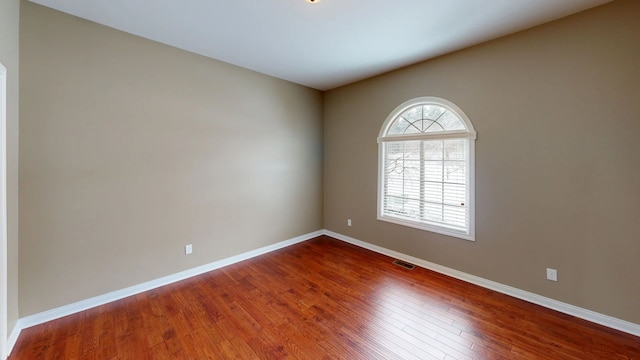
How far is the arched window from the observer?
3.09 meters

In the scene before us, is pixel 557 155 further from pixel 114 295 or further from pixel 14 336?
pixel 14 336

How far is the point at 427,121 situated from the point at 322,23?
1.92 meters

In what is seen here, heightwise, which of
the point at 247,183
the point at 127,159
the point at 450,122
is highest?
the point at 450,122

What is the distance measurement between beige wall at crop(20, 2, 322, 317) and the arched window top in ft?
6.39

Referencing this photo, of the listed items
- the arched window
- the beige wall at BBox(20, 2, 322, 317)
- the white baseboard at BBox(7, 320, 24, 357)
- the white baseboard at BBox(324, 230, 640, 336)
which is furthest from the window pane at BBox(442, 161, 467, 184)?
the white baseboard at BBox(7, 320, 24, 357)

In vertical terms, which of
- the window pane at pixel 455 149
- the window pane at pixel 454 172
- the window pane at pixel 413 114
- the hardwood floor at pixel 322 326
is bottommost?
the hardwood floor at pixel 322 326

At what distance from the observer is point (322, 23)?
2463 mm

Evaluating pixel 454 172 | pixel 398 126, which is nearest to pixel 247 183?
pixel 398 126

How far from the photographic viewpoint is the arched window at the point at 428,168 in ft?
10.2

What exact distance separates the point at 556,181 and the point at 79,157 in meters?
4.71

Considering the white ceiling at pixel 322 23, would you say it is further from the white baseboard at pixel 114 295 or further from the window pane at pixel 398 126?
the white baseboard at pixel 114 295

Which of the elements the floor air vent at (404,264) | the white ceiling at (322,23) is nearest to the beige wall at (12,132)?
the white ceiling at (322,23)

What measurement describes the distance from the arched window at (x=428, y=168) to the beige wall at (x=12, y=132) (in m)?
3.91

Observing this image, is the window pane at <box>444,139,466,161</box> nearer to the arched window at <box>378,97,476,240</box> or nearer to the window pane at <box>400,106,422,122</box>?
the arched window at <box>378,97,476,240</box>
